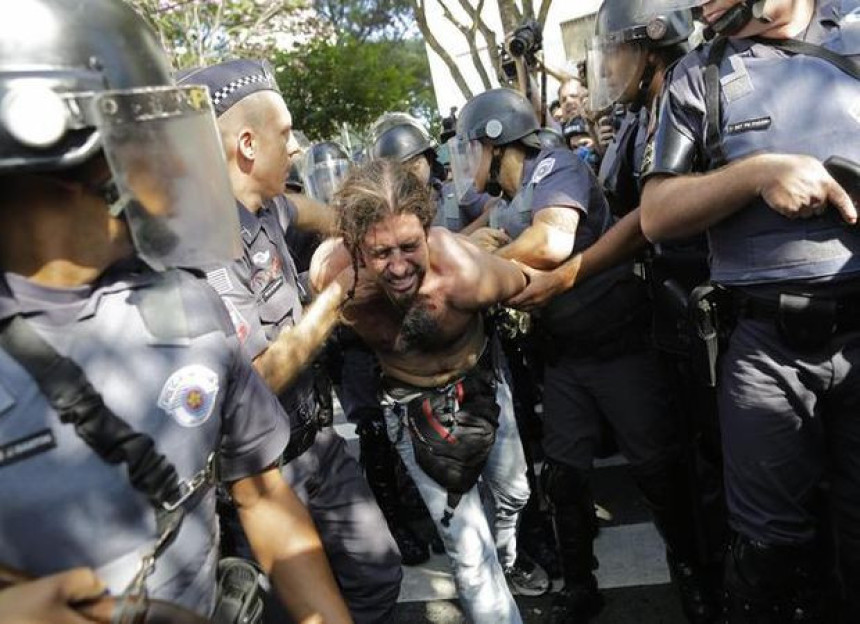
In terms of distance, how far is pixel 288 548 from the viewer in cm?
152

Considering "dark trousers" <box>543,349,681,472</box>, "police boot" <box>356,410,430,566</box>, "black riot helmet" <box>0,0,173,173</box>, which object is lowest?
"police boot" <box>356,410,430,566</box>

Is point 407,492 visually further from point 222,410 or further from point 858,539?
point 222,410

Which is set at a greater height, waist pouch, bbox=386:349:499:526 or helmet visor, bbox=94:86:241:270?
helmet visor, bbox=94:86:241:270

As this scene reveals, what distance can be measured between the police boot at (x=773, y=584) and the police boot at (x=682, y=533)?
1.18 feet

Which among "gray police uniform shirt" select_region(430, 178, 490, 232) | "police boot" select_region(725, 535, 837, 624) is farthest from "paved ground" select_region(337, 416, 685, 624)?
"gray police uniform shirt" select_region(430, 178, 490, 232)

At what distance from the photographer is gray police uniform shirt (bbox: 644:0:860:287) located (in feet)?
6.09

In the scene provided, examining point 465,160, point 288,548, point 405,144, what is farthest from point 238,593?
point 405,144

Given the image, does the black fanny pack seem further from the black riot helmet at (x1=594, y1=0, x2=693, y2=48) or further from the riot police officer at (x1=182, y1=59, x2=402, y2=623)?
the riot police officer at (x1=182, y1=59, x2=402, y2=623)

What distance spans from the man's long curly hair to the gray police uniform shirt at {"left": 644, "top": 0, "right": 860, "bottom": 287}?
861 millimetres

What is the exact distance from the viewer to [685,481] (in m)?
2.75

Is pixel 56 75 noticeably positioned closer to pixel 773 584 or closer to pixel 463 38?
pixel 773 584

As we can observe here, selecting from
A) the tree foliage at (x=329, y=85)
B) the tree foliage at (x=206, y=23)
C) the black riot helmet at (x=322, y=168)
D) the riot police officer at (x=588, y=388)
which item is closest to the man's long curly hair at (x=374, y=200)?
the riot police officer at (x=588, y=388)

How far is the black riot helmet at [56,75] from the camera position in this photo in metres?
1.02

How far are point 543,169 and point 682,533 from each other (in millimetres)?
1561
